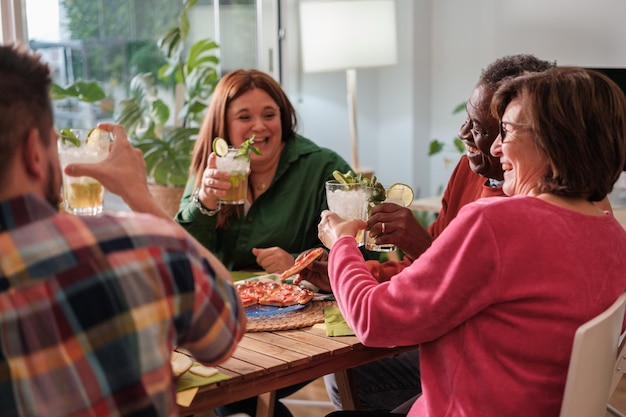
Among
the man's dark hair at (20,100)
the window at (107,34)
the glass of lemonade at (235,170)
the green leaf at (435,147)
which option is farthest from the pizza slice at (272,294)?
the green leaf at (435,147)

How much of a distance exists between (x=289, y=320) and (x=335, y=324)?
0.12 metres

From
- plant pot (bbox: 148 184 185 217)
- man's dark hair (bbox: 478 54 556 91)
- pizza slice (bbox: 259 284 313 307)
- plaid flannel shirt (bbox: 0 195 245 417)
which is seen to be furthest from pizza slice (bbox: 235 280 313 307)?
plant pot (bbox: 148 184 185 217)

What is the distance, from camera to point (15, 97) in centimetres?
105

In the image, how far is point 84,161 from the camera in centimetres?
211

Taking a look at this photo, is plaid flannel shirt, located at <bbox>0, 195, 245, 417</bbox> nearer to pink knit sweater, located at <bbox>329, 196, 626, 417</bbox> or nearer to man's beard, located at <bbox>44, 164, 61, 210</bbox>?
man's beard, located at <bbox>44, 164, 61, 210</bbox>

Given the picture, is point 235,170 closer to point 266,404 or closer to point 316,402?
point 266,404

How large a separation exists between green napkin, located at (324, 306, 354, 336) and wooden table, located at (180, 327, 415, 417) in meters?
0.02

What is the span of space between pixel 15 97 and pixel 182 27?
126 inches

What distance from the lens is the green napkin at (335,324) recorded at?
191 cm

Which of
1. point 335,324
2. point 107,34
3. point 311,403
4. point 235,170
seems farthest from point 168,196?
point 335,324

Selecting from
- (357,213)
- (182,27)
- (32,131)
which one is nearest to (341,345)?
(357,213)

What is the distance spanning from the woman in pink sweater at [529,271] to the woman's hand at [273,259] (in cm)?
90

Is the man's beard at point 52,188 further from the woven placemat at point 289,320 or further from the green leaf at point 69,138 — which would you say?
the green leaf at point 69,138

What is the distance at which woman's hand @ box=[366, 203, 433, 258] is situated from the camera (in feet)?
6.89
